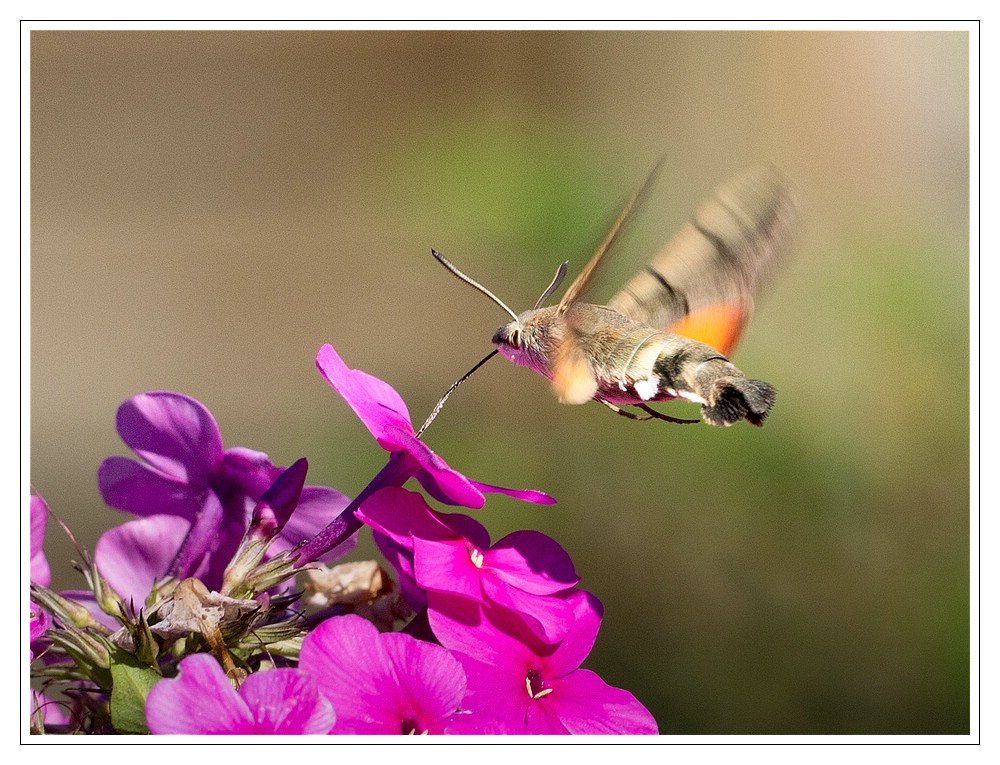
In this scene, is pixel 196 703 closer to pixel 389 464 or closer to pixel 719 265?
pixel 389 464

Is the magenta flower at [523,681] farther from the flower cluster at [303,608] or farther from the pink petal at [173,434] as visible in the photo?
the pink petal at [173,434]

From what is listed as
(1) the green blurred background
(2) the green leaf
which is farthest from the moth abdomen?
(1) the green blurred background

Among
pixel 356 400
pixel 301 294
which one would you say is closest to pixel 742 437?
pixel 301 294

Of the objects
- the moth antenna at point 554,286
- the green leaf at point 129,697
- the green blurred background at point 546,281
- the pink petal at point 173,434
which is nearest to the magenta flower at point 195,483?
the pink petal at point 173,434

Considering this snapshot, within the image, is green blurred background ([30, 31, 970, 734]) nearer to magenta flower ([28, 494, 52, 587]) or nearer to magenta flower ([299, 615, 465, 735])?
magenta flower ([28, 494, 52, 587])

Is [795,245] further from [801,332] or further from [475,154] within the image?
[475,154]

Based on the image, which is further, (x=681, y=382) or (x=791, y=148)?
(x=791, y=148)

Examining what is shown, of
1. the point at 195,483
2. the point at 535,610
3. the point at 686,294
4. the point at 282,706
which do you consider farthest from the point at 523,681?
the point at 686,294
